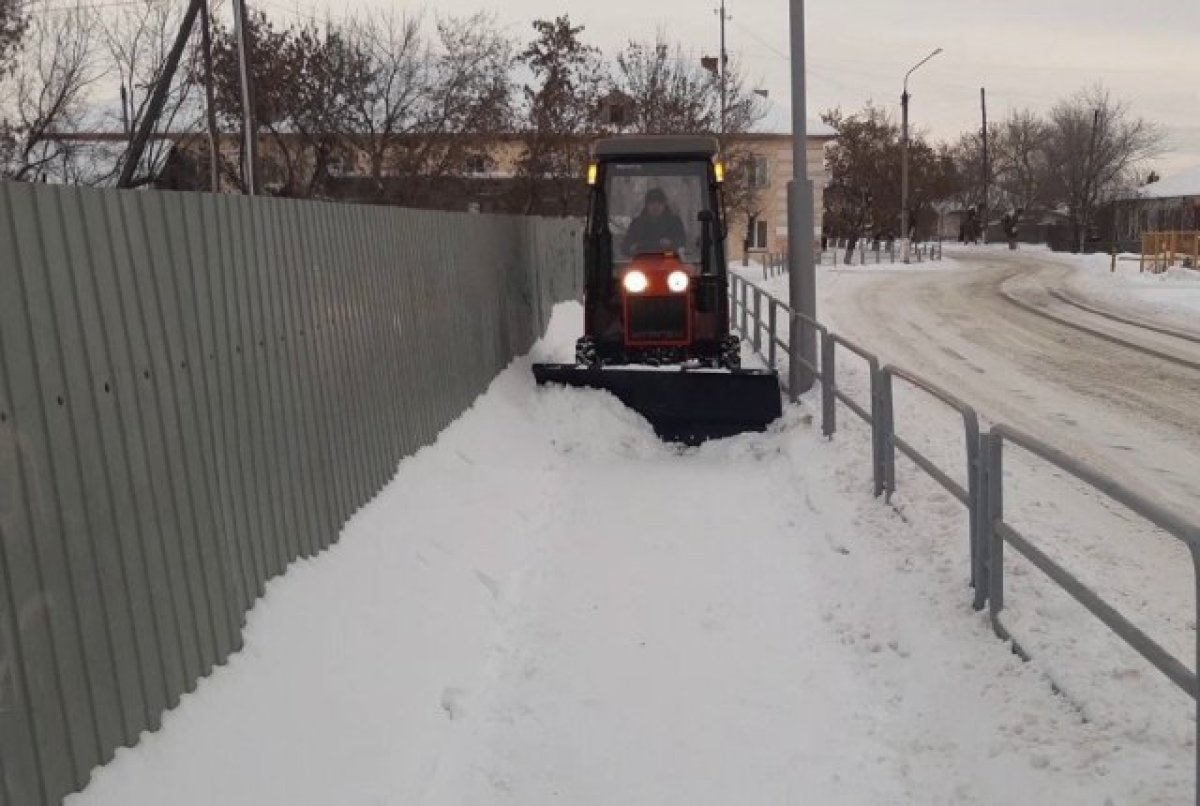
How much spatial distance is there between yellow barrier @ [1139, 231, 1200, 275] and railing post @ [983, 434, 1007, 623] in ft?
112

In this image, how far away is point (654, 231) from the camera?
1142 cm

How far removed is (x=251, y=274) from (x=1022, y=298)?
25.1 metres

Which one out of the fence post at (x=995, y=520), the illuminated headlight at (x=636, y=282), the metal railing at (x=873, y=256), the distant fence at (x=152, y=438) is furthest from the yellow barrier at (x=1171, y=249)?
the distant fence at (x=152, y=438)

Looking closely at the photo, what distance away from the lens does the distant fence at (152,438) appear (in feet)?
9.82

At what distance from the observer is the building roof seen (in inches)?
2589

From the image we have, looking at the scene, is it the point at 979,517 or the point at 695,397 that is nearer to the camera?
the point at 979,517

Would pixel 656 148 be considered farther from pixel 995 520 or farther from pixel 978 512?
pixel 995 520

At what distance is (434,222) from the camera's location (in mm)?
9094

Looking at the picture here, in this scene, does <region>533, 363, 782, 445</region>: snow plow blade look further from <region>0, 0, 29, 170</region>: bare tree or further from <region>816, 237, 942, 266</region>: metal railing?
<region>816, 237, 942, 266</region>: metal railing

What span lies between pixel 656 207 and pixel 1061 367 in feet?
21.0

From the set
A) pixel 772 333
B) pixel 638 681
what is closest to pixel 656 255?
pixel 772 333

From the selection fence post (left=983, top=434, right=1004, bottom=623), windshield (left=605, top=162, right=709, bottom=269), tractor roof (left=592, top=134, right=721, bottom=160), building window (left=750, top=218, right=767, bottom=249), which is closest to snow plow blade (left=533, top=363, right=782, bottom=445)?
windshield (left=605, top=162, right=709, bottom=269)

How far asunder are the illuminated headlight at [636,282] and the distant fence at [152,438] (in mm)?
4447

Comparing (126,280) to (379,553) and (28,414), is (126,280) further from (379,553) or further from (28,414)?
(379,553)
